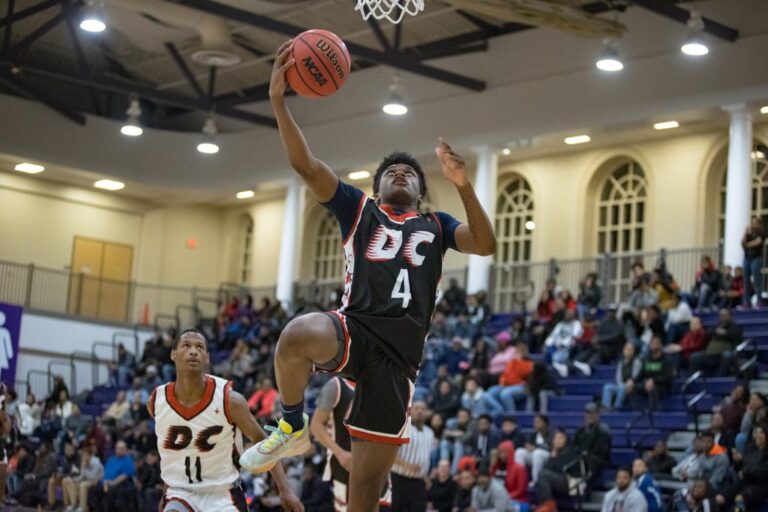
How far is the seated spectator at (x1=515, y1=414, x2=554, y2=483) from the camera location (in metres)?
17.4

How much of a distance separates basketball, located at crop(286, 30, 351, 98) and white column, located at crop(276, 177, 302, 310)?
24779 millimetres

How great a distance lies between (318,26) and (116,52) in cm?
699

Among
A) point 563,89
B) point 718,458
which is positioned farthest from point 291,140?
point 563,89

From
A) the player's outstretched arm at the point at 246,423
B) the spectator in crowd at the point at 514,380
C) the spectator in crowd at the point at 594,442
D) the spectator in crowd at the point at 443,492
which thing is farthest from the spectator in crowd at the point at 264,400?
the player's outstretched arm at the point at 246,423

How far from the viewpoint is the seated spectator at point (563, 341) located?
20984 mm

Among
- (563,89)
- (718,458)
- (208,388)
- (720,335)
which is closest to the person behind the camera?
(208,388)

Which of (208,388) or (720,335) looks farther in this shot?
(720,335)

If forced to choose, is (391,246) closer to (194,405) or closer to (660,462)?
(194,405)

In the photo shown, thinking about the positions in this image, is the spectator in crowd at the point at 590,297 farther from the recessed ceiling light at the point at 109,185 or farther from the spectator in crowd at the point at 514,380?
the recessed ceiling light at the point at 109,185

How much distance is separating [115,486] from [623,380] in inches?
314

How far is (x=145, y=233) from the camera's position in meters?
35.8

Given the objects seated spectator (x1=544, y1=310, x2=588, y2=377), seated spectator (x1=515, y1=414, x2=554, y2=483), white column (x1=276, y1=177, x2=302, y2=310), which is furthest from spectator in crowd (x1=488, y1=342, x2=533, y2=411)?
white column (x1=276, y1=177, x2=302, y2=310)

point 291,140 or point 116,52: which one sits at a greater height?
point 116,52

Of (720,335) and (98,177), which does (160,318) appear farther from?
(720,335)
